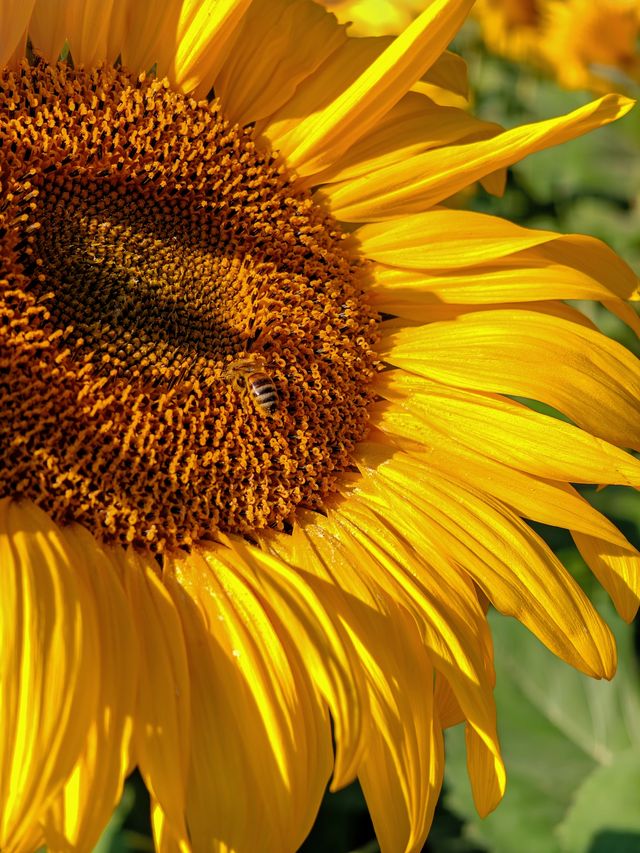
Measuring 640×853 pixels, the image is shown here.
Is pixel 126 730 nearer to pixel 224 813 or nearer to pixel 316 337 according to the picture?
pixel 224 813

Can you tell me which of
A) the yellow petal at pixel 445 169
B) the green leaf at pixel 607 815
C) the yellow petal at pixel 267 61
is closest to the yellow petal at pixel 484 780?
the green leaf at pixel 607 815

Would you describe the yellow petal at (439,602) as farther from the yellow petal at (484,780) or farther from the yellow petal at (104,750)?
the yellow petal at (104,750)

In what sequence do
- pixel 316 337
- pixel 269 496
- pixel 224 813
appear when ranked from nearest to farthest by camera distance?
pixel 224 813 → pixel 269 496 → pixel 316 337

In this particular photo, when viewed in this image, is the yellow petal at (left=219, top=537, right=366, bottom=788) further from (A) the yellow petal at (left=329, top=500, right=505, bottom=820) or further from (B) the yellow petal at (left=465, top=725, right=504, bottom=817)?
(B) the yellow petal at (left=465, top=725, right=504, bottom=817)

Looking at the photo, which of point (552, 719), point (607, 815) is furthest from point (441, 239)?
point (552, 719)

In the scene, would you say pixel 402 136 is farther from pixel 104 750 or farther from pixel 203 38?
pixel 104 750

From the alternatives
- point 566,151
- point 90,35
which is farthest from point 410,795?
point 566,151

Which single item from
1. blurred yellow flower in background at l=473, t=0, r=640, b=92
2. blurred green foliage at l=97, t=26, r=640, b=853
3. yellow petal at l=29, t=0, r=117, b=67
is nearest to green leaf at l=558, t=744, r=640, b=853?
blurred green foliage at l=97, t=26, r=640, b=853
